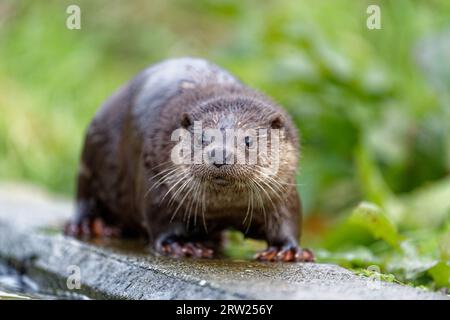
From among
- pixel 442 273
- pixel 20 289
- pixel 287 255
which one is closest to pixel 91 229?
pixel 20 289

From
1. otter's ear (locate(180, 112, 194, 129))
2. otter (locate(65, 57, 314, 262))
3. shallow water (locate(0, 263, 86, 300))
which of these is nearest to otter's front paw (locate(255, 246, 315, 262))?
otter (locate(65, 57, 314, 262))

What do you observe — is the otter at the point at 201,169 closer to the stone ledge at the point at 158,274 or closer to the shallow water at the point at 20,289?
the stone ledge at the point at 158,274

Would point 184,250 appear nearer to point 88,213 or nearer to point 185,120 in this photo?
point 185,120

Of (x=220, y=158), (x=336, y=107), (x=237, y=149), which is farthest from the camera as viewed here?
(x=336, y=107)

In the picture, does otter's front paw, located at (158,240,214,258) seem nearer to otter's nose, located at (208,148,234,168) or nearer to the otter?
the otter
